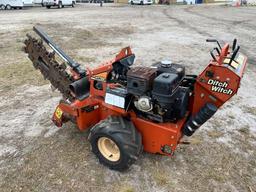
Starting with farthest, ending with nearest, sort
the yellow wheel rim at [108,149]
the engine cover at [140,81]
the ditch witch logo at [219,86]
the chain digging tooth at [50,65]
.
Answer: the chain digging tooth at [50,65]
the yellow wheel rim at [108,149]
the engine cover at [140,81]
the ditch witch logo at [219,86]

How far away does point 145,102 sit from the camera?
299 cm

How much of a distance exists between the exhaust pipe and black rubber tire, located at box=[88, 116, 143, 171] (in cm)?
58

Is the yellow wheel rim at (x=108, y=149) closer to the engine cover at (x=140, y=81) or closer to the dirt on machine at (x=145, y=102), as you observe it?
the dirt on machine at (x=145, y=102)

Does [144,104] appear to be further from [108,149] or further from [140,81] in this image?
[108,149]

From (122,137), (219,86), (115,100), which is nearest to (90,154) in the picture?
(122,137)

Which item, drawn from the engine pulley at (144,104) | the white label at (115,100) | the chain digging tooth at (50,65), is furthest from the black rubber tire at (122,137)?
the chain digging tooth at (50,65)

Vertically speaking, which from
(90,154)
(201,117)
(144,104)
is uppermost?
(144,104)

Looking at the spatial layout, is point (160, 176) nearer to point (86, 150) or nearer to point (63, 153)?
point (86, 150)

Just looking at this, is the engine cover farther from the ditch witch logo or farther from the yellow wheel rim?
the yellow wheel rim

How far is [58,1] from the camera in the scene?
27828 millimetres

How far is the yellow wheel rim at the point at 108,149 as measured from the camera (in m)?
3.40

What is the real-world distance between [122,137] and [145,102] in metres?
0.49

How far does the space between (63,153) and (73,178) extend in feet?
1.81

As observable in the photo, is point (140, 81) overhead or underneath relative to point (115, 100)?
overhead
